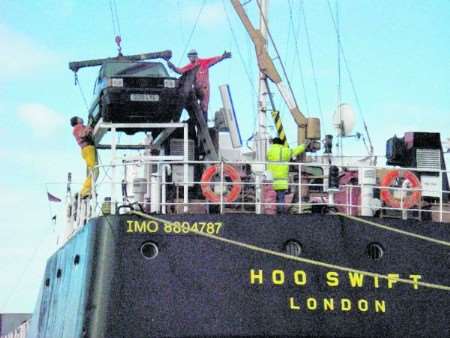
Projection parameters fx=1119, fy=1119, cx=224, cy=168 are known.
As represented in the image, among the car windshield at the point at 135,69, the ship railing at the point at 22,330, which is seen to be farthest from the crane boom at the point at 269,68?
the ship railing at the point at 22,330

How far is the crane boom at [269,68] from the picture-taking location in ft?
84.4

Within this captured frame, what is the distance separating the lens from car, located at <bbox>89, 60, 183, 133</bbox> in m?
21.8


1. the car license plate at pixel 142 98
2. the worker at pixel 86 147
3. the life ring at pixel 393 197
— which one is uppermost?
the car license plate at pixel 142 98

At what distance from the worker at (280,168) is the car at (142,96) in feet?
8.29

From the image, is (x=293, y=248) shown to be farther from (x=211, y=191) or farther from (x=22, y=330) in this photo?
(x=22, y=330)

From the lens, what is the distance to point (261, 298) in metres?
18.8

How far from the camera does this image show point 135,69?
22.6m

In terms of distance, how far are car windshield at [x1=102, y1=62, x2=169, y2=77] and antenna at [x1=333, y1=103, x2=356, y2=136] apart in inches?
181

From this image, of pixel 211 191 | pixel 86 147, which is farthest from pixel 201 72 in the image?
pixel 211 191

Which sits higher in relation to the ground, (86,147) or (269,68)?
(269,68)

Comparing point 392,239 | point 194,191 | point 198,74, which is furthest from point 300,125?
point 392,239

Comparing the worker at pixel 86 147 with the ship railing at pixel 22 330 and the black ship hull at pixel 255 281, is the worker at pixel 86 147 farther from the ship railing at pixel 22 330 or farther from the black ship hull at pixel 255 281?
the ship railing at pixel 22 330

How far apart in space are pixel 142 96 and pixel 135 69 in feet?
3.38

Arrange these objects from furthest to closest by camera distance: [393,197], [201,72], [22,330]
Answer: [22,330]
[201,72]
[393,197]
